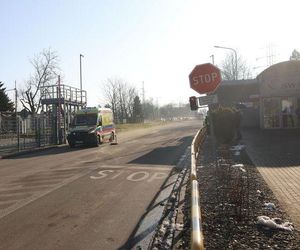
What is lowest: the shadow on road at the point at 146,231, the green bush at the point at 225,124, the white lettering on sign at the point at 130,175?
the white lettering on sign at the point at 130,175

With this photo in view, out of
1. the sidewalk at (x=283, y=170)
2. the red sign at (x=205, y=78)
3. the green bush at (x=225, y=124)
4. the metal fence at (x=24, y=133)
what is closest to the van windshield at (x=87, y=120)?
the metal fence at (x=24, y=133)

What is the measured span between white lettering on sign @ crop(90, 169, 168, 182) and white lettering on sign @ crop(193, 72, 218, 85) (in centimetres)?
368

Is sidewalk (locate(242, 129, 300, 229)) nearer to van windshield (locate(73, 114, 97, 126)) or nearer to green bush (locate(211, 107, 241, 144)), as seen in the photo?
green bush (locate(211, 107, 241, 144))

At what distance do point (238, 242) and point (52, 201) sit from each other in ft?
17.2

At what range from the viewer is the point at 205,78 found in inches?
442

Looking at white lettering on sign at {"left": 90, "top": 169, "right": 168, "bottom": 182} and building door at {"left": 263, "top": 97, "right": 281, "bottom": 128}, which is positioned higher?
building door at {"left": 263, "top": 97, "right": 281, "bottom": 128}

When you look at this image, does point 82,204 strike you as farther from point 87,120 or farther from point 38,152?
point 87,120

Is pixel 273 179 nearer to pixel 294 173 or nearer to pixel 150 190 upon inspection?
pixel 294 173

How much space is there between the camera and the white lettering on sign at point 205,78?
11.1 metres

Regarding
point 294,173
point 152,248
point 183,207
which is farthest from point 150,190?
point 152,248

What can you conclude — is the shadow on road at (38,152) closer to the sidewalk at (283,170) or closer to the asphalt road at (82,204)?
the asphalt road at (82,204)

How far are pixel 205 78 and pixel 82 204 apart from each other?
4110 mm

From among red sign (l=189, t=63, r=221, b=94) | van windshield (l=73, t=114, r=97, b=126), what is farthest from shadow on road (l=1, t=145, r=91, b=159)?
red sign (l=189, t=63, r=221, b=94)

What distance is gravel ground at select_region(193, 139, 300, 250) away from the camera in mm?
6492
